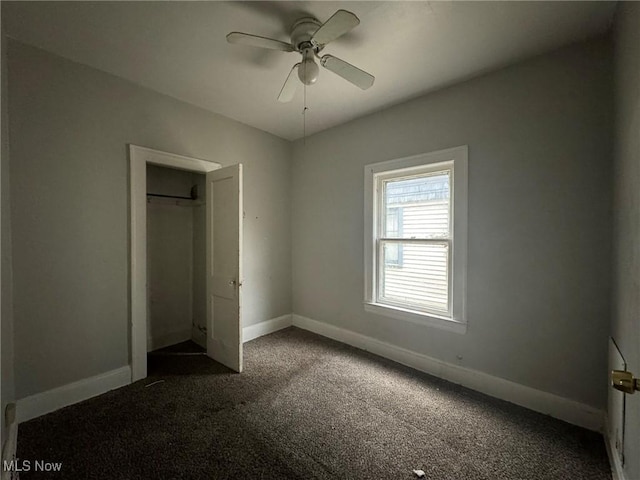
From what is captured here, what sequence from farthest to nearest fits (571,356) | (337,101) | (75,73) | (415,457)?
1. (337,101)
2. (75,73)
3. (571,356)
4. (415,457)

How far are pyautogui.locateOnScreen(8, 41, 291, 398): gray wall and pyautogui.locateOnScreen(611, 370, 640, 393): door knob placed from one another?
3.10 metres

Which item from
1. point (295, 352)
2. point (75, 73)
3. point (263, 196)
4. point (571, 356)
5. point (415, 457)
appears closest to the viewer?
point (415, 457)

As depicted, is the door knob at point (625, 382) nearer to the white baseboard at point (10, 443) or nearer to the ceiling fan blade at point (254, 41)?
the ceiling fan blade at point (254, 41)

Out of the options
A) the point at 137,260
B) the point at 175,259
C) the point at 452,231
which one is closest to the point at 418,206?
the point at 452,231

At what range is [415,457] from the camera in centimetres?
162

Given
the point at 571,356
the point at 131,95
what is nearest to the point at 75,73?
the point at 131,95

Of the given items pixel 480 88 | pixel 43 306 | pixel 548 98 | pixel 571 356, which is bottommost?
pixel 571 356

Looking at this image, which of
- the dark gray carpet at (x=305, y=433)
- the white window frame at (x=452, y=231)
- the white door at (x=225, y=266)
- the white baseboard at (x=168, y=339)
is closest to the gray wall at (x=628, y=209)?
the dark gray carpet at (x=305, y=433)

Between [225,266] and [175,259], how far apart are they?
1.02 m

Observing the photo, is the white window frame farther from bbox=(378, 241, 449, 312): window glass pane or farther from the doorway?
the doorway

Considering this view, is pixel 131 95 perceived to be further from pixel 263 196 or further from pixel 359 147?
pixel 359 147

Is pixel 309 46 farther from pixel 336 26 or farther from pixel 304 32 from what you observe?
pixel 336 26

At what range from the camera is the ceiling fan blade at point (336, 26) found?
1.40m

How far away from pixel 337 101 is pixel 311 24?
106 cm
